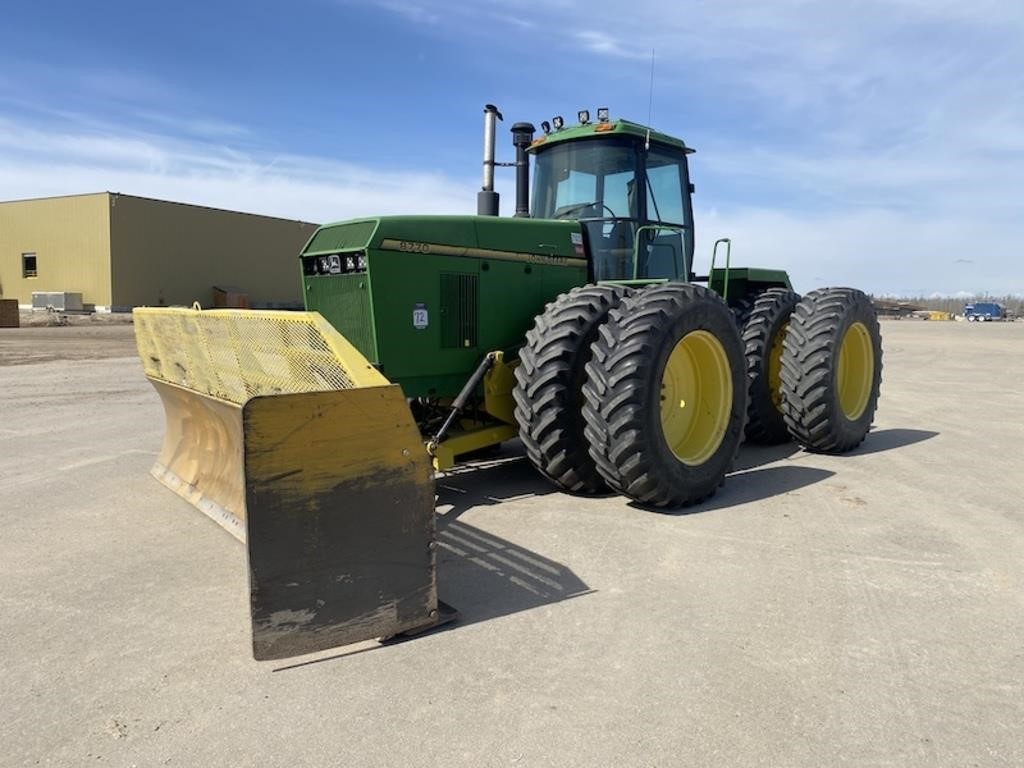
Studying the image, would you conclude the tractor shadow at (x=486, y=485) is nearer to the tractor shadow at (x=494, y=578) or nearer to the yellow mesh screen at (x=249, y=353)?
the tractor shadow at (x=494, y=578)

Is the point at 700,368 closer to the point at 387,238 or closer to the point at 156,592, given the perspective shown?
the point at 387,238

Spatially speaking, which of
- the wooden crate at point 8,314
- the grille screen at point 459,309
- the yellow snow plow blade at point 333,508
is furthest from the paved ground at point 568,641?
the wooden crate at point 8,314

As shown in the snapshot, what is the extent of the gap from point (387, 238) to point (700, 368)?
255cm

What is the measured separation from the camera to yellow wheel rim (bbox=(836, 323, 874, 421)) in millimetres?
7688

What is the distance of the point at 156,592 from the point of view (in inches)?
146

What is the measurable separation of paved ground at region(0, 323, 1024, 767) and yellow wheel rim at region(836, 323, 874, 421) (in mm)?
1992

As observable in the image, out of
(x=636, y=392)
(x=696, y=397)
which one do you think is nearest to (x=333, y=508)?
(x=636, y=392)

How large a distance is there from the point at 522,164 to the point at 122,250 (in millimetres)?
33763

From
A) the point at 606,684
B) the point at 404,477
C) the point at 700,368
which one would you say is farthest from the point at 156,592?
the point at 700,368

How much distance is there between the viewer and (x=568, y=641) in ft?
Answer: 10.5

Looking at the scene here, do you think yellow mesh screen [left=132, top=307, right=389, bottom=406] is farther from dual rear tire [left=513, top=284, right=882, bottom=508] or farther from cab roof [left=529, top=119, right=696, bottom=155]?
cab roof [left=529, top=119, right=696, bottom=155]

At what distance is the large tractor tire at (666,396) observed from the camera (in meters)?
4.73

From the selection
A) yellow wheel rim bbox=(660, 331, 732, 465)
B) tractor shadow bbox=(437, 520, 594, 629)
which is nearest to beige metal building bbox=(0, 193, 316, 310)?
yellow wheel rim bbox=(660, 331, 732, 465)

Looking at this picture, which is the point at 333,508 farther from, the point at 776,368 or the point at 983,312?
the point at 983,312
